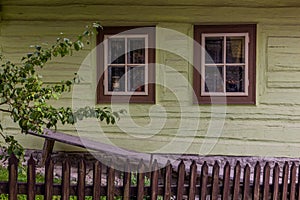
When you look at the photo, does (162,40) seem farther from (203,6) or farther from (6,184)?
(6,184)

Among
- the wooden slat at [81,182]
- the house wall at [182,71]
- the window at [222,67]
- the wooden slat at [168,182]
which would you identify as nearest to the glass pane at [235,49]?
the window at [222,67]

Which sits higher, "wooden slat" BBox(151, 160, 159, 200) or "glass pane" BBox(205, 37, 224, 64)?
"glass pane" BBox(205, 37, 224, 64)

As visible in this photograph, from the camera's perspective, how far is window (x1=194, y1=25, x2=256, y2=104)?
17.8 feet

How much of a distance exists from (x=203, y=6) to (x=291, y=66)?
1487 millimetres

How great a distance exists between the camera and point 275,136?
545 cm

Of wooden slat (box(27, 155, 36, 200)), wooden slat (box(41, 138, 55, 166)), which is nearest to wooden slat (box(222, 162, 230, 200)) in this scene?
wooden slat (box(27, 155, 36, 200))

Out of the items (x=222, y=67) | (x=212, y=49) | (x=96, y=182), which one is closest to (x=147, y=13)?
(x=212, y=49)

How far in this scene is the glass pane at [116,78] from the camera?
566cm

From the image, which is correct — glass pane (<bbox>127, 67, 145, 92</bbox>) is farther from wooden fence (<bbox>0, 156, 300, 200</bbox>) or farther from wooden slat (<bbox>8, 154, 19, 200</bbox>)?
wooden slat (<bbox>8, 154, 19, 200</bbox>)

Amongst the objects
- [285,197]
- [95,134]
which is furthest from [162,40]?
[285,197]

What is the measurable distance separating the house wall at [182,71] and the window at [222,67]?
11 centimetres

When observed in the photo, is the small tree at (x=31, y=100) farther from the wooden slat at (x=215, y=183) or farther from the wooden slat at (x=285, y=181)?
the wooden slat at (x=285, y=181)

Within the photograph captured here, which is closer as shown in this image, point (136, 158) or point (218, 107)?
point (136, 158)

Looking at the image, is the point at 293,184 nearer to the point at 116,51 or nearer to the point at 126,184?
the point at 126,184
